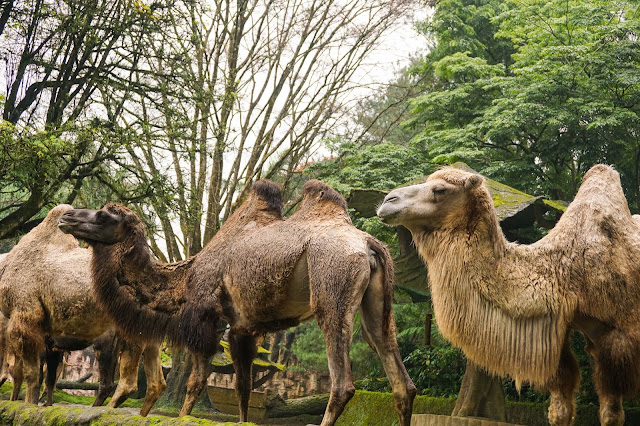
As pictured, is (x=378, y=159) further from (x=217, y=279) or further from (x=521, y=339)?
(x=521, y=339)

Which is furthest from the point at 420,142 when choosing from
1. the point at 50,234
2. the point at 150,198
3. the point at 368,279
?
the point at 368,279

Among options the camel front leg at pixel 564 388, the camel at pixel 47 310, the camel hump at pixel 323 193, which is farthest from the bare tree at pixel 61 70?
the camel front leg at pixel 564 388

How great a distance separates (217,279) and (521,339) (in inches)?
123

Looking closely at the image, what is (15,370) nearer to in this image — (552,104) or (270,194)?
(270,194)

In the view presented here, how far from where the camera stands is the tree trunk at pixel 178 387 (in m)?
13.5

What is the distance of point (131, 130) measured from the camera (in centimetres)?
1205

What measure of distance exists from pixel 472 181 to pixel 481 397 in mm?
3840

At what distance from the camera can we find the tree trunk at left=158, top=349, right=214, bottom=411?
13477mm

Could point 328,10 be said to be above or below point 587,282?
above

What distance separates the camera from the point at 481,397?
839 cm

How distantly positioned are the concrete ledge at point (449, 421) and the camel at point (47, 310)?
2947mm

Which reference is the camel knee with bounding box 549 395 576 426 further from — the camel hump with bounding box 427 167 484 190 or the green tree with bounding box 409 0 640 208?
the green tree with bounding box 409 0 640 208

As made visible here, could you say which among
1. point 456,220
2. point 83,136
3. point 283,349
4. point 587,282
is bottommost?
point 283,349

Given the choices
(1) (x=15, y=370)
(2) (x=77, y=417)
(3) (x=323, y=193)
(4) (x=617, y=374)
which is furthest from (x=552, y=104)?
(2) (x=77, y=417)
